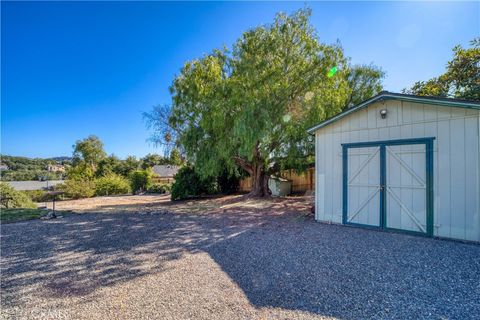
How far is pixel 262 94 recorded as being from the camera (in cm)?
933

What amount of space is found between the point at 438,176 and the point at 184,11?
357 inches

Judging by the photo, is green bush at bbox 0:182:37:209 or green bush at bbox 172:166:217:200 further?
green bush at bbox 172:166:217:200

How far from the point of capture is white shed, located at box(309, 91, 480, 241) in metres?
4.69

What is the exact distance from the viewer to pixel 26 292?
305 centimetres

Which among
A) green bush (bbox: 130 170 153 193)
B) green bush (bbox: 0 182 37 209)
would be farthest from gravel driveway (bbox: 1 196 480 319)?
green bush (bbox: 130 170 153 193)

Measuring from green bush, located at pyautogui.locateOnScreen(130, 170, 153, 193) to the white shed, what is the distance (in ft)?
64.2

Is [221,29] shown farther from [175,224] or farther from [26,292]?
[26,292]

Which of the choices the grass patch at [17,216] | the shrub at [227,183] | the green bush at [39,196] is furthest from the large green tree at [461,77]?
the green bush at [39,196]

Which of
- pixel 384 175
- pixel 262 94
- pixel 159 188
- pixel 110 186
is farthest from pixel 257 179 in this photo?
pixel 110 186

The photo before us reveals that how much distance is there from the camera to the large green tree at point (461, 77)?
11.6 meters

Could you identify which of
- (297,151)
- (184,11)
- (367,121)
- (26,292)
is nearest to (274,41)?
(184,11)

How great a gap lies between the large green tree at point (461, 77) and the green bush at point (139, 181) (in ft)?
75.0

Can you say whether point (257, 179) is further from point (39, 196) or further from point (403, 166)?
point (39, 196)

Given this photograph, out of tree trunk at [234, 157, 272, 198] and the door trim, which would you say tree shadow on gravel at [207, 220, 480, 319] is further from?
tree trunk at [234, 157, 272, 198]
